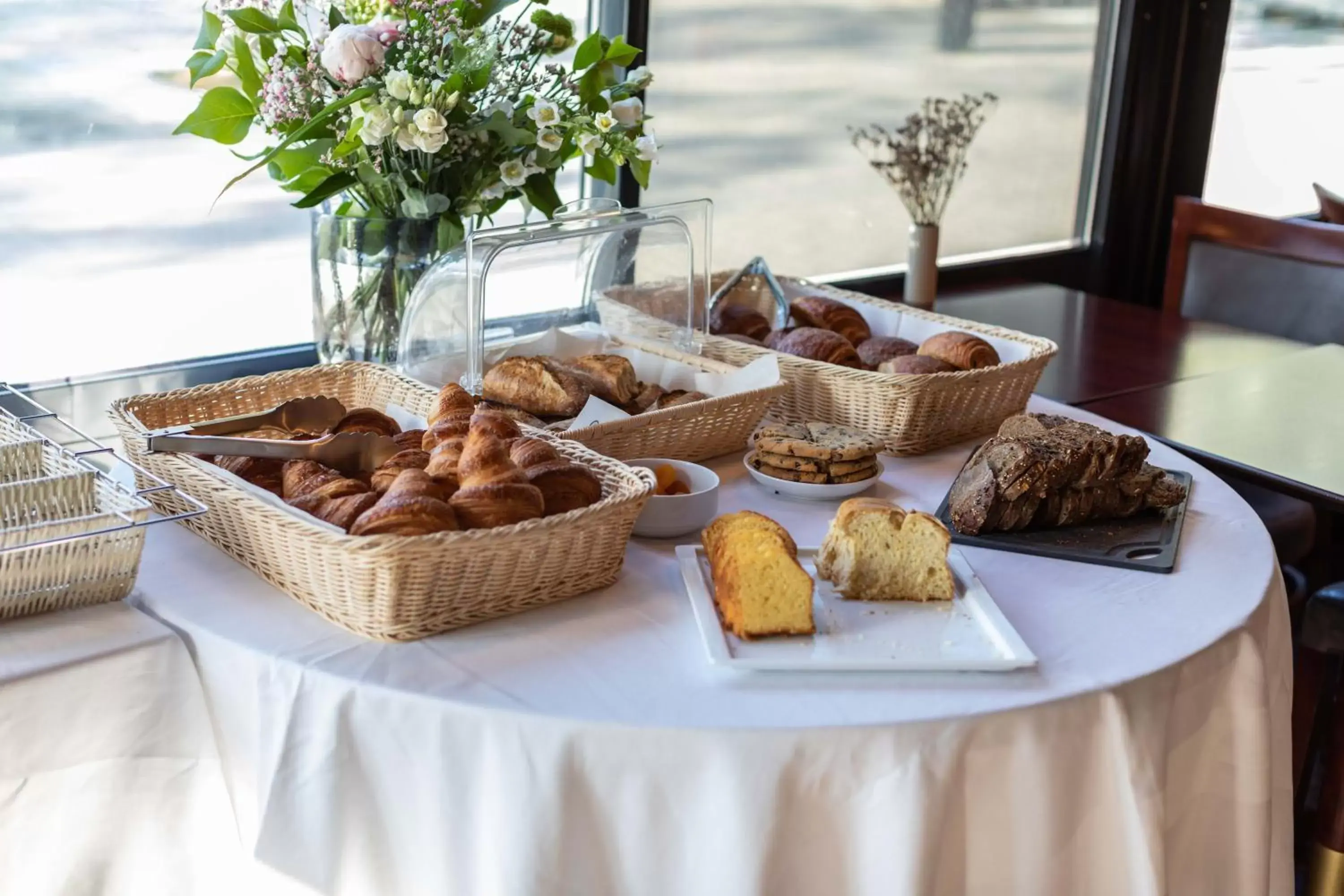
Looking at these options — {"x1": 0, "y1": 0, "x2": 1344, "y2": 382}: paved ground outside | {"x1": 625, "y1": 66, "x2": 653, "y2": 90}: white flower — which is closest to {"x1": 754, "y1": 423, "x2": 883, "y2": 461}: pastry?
{"x1": 625, "y1": 66, "x2": 653, "y2": 90}: white flower

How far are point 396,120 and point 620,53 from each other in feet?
1.18

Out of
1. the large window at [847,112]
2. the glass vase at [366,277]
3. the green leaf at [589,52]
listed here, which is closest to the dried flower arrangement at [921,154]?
the large window at [847,112]

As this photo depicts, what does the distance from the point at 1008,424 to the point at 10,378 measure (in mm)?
1442

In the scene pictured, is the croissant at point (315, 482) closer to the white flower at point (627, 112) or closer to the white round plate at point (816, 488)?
the white round plate at point (816, 488)

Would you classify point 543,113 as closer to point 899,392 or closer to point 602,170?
point 602,170

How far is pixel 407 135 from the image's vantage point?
5.34 ft

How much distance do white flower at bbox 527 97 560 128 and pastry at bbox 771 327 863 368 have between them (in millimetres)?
427

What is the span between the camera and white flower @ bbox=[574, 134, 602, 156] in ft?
5.79

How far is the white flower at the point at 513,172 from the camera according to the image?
5.79ft

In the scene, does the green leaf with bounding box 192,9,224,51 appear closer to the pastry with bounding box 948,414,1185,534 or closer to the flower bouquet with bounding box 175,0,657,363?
the flower bouquet with bounding box 175,0,657,363

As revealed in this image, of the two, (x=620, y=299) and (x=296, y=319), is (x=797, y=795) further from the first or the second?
(x=296, y=319)

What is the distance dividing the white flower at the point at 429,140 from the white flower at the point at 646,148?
29cm

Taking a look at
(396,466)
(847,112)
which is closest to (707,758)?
(396,466)

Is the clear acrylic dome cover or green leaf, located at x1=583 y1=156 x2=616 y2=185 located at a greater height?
green leaf, located at x1=583 y1=156 x2=616 y2=185
